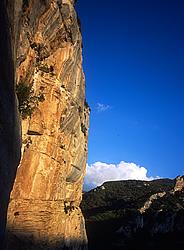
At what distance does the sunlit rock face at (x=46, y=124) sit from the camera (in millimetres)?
26562

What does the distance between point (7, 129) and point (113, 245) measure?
61903 mm

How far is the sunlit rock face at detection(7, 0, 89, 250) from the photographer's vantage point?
26.6 m

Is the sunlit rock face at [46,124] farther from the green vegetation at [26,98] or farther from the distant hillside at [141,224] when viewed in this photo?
the distant hillside at [141,224]

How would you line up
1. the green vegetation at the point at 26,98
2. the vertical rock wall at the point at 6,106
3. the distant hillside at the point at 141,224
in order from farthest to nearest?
1. the distant hillside at the point at 141,224
2. the green vegetation at the point at 26,98
3. the vertical rock wall at the point at 6,106

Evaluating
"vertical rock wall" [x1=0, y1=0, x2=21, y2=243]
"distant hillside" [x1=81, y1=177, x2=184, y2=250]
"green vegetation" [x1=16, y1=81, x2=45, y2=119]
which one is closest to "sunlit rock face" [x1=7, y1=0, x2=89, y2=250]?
"green vegetation" [x1=16, y1=81, x2=45, y2=119]

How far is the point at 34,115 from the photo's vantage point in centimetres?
2892

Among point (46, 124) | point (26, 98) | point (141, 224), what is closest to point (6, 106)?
point (26, 98)

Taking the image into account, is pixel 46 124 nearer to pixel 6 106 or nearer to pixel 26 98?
pixel 26 98

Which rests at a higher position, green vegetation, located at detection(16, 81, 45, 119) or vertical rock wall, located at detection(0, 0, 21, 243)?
green vegetation, located at detection(16, 81, 45, 119)

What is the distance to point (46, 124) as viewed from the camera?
29719 mm

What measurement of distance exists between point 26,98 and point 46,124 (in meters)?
4.06

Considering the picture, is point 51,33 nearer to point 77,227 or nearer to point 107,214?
point 77,227

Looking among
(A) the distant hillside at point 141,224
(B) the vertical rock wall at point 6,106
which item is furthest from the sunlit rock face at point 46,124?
(A) the distant hillside at point 141,224

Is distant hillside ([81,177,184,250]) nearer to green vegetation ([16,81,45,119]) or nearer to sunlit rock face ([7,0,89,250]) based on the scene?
sunlit rock face ([7,0,89,250])
